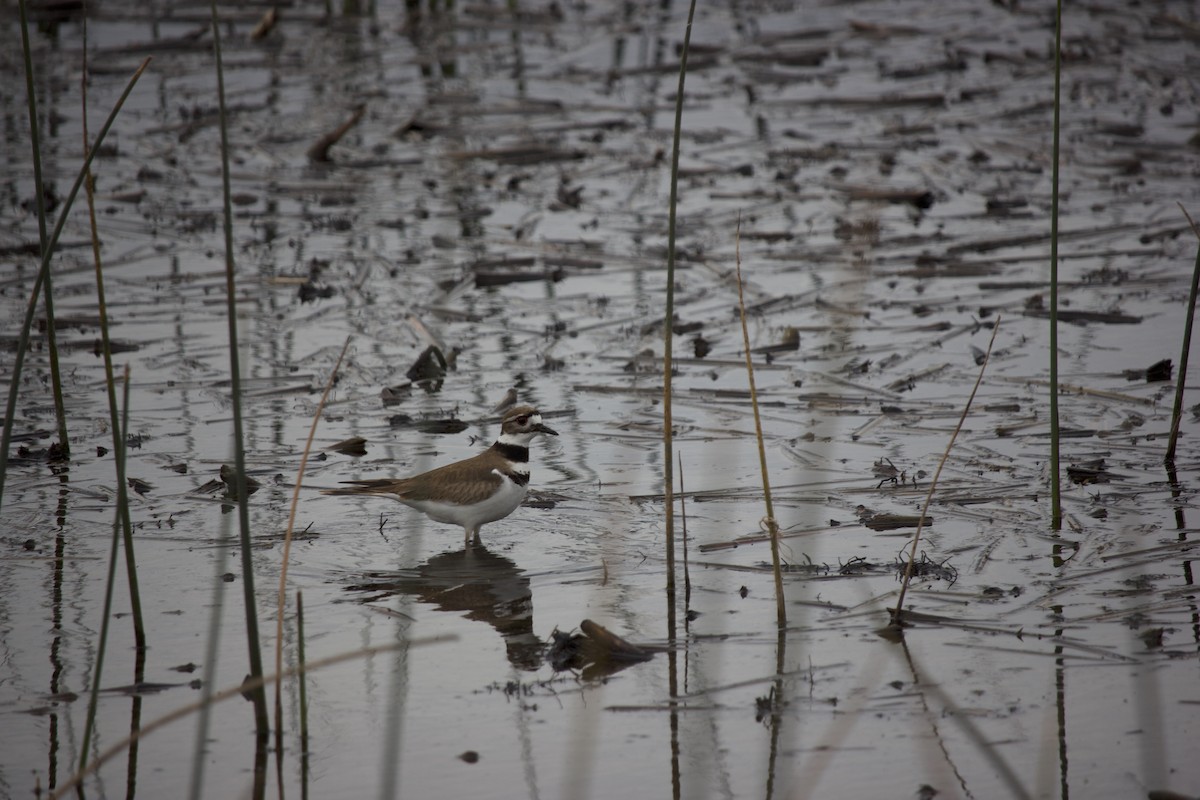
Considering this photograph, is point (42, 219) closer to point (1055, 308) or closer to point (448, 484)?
point (448, 484)

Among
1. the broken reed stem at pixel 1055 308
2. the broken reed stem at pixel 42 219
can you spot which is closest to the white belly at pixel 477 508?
the broken reed stem at pixel 42 219

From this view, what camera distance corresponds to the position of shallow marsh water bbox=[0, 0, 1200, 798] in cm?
489

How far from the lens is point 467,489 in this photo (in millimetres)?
6918

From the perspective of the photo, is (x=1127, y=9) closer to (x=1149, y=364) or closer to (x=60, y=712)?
(x=1149, y=364)

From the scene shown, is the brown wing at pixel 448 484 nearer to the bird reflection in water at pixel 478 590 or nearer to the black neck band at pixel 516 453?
the black neck band at pixel 516 453

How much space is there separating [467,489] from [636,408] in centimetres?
208

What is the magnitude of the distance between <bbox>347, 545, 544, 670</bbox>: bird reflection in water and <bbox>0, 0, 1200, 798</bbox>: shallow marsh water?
3 cm

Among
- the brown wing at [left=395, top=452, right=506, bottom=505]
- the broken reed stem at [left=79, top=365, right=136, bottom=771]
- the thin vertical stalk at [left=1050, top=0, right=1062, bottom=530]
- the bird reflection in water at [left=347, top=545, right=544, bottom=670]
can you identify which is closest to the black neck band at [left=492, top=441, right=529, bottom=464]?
the brown wing at [left=395, top=452, right=506, bottom=505]

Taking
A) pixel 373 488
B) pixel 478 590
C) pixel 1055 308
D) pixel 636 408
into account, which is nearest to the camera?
pixel 1055 308

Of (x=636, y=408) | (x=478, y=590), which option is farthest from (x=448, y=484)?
(x=636, y=408)

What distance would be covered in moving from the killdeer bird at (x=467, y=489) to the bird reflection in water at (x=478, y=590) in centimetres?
23

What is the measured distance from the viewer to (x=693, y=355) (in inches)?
383

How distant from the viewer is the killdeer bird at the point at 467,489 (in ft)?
22.6

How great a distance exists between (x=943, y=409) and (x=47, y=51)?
1566cm
